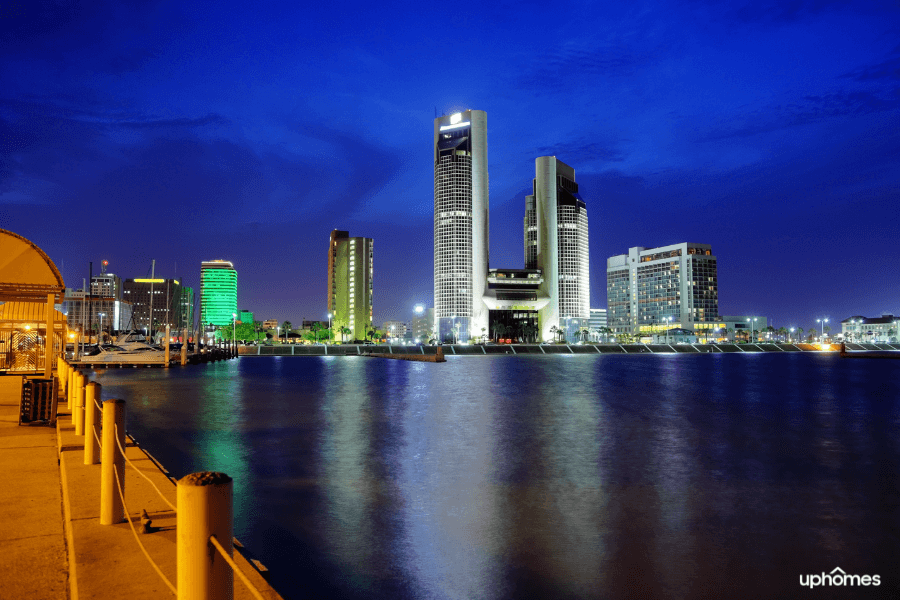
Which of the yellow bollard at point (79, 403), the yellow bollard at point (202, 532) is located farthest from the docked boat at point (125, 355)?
the yellow bollard at point (202, 532)

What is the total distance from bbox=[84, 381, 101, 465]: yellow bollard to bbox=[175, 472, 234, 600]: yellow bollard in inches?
266

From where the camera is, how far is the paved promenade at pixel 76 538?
5.43 meters

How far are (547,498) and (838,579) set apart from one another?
618 centimetres

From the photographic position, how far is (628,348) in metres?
185

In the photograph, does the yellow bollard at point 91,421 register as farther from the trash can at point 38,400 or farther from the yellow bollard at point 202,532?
the yellow bollard at point 202,532

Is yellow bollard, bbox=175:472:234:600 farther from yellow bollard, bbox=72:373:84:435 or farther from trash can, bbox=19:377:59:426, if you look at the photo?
trash can, bbox=19:377:59:426

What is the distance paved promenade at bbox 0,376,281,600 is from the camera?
5.43m

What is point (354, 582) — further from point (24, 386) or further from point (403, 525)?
point (24, 386)

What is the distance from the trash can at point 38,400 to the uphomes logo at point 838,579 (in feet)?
54.9

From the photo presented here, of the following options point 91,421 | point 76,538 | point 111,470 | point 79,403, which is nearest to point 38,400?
point 79,403

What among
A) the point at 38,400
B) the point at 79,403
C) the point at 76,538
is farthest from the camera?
the point at 38,400

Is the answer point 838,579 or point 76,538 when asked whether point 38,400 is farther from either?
point 838,579

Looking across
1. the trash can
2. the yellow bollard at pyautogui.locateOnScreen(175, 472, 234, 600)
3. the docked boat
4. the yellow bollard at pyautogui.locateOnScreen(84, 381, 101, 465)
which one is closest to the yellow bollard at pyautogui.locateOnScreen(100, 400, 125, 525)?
the yellow bollard at pyautogui.locateOnScreen(84, 381, 101, 465)

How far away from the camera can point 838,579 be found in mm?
10102
